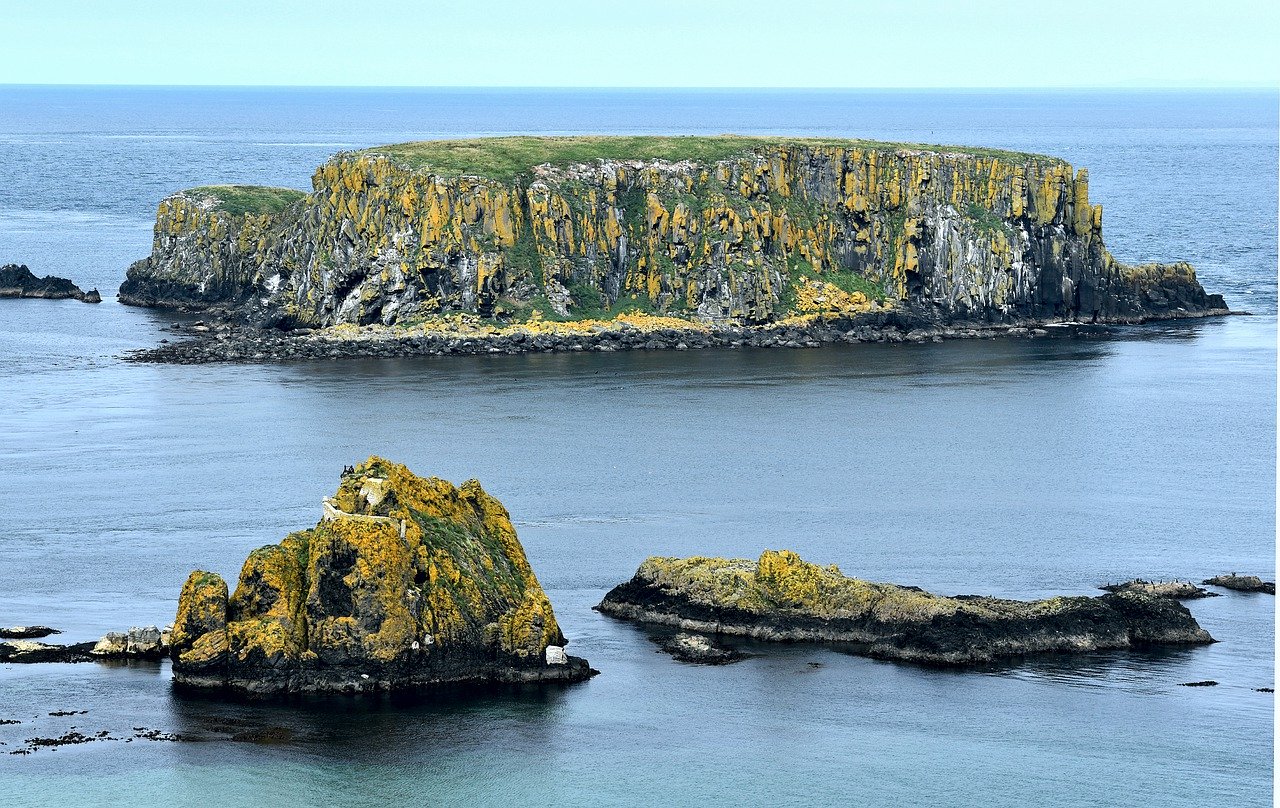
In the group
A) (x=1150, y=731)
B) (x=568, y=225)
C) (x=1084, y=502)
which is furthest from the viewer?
(x=568, y=225)

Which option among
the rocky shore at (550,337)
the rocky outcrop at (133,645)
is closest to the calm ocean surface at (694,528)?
the rocky outcrop at (133,645)

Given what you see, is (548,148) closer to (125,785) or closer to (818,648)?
(818,648)

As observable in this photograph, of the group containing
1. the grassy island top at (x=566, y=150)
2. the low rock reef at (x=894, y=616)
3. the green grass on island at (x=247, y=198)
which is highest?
the grassy island top at (x=566, y=150)

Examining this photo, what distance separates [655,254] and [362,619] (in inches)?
3439

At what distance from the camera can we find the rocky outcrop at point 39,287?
159 metres

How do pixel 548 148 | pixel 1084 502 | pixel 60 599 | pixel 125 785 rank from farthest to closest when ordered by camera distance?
pixel 548 148 → pixel 1084 502 → pixel 60 599 → pixel 125 785

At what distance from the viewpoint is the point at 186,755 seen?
52812 millimetres

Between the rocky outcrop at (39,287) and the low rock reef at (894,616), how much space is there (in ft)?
339

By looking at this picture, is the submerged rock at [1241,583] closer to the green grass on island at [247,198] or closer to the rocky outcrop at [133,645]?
the rocky outcrop at [133,645]

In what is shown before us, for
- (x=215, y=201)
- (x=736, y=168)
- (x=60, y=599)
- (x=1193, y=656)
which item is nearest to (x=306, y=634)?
(x=60, y=599)

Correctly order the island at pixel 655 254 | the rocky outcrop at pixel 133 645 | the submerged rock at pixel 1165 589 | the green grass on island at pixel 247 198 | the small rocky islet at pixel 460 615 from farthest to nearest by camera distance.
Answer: the green grass on island at pixel 247 198, the island at pixel 655 254, the submerged rock at pixel 1165 589, the rocky outcrop at pixel 133 645, the small rocky islet at pixel 460 615

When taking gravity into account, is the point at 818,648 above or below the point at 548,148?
below

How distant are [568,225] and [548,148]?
39.0 ft

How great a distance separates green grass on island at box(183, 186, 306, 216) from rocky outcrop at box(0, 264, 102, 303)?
13.3 m
